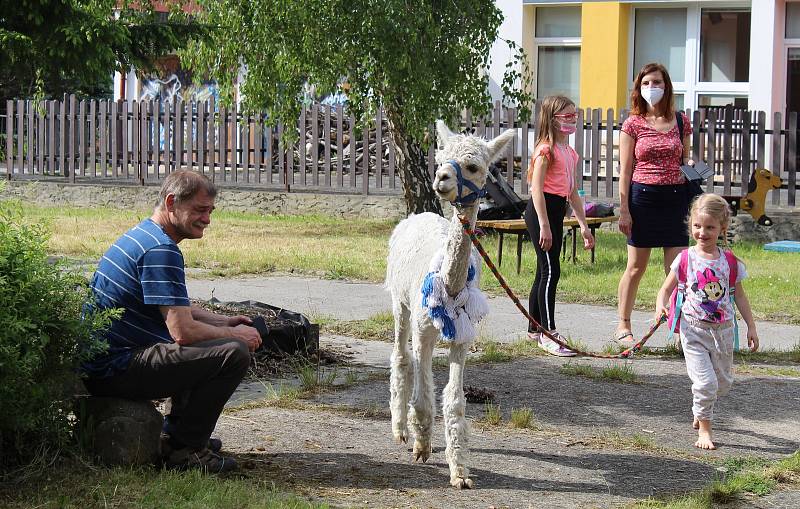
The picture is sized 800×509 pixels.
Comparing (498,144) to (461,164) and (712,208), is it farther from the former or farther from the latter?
(712,208)

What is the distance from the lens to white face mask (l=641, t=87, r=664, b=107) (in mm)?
8914

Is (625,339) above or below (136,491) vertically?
above

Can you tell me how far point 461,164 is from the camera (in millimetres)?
5750

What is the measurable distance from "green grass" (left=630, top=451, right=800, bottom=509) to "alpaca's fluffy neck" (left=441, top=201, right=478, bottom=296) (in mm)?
1367

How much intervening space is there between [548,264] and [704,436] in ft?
9.01

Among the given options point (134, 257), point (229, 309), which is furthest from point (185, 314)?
point (229, 309)

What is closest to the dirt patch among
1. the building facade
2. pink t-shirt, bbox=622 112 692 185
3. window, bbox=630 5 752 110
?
pink t-shirt, bbox=622 112 692 185

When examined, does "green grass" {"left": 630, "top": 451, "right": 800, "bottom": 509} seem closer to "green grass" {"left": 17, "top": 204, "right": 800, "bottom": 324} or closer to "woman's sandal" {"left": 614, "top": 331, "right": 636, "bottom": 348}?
"woman's sandal" {"left": 614, "top": 331, "right": 636, "bottom": 348}

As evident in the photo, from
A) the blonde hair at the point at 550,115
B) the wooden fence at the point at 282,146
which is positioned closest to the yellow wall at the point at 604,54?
the wooden fence at the point at 282,146

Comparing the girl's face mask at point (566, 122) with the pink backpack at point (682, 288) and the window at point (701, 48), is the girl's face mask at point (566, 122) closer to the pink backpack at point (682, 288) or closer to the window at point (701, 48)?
the pink backpack at point (682, 288)

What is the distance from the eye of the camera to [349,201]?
19.1 m

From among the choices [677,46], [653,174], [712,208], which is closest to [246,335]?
[712,208]

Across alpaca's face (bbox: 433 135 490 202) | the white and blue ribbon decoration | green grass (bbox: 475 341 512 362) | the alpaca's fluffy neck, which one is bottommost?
green grass (bbox: 475 341 512 362)

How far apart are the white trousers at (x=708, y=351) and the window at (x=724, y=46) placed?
18.9 m
